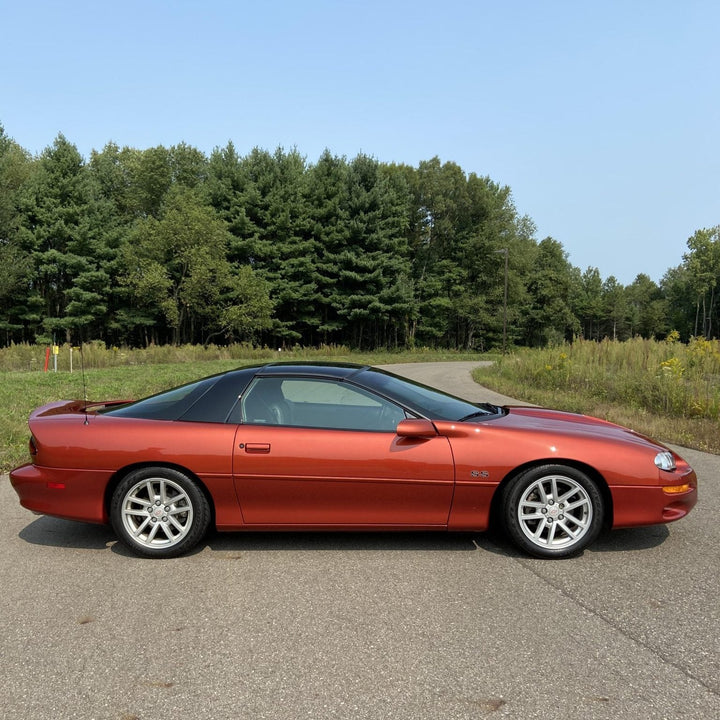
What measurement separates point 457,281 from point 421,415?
176ft

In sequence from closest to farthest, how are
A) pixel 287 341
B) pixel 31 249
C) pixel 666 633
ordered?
pixel 666 633 → pixel 31 249 → pixel 287 341

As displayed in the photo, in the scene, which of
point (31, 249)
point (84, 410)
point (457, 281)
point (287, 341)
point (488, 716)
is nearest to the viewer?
point (488, 716)

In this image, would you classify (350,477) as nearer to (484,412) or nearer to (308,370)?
(308,370)

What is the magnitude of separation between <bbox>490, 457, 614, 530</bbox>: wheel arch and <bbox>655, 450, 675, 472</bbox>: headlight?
42 centimetres

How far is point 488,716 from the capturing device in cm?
214

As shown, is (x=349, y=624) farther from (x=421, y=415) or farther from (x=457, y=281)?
(x=457, y=281)

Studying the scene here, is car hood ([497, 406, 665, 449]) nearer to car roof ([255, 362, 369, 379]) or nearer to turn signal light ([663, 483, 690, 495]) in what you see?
turn signal light ([663, 483, 690, 495])

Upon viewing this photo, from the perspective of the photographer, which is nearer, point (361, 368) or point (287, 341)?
point (361, 368)

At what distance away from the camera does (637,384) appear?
38.0 ft

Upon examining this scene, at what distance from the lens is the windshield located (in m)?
4.02

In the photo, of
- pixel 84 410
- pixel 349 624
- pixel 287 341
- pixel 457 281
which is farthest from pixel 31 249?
pixel 349 624

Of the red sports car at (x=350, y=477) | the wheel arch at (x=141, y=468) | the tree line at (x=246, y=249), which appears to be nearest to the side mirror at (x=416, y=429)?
the red sports car at (x=350, y=477)

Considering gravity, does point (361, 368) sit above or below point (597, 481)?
above

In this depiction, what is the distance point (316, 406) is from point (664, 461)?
2.49 metres
